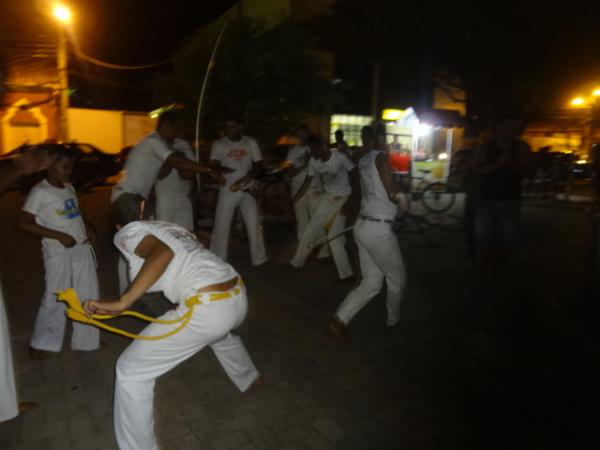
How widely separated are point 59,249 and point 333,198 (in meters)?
3.46

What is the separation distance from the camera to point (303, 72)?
38.7ft

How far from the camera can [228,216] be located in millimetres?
6754

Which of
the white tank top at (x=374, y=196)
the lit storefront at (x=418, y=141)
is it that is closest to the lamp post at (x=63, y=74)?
the lit storefront at (x=418, y=141)

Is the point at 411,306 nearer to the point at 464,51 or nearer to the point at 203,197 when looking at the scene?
the point at 203,197

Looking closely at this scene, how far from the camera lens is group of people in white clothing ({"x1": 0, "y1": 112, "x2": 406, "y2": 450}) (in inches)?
109

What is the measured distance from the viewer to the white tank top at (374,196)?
14.8 ft

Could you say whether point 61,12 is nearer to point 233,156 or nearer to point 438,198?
point 233,156

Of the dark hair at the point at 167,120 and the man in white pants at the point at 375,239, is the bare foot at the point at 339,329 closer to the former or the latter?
the man in white pants at the point at 375,239

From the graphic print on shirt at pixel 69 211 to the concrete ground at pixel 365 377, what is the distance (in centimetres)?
124

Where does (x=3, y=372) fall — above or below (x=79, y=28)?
below

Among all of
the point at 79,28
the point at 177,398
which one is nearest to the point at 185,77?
the point at 177,398

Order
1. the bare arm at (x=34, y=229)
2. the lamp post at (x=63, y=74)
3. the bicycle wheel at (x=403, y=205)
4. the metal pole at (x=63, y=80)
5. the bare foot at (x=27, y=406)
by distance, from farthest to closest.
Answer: the metal pole at (x=63, y=80)
the lamp post at (x=63, y=74)
the bicycle wheel at (x=403, y=205)
the bare arm at (x=34, y=229)
the bare foot at (x=27, y=406)

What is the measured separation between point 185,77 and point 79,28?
12074 millimetres

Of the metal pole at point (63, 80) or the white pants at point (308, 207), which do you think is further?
the metal pole at point (63, 80)
